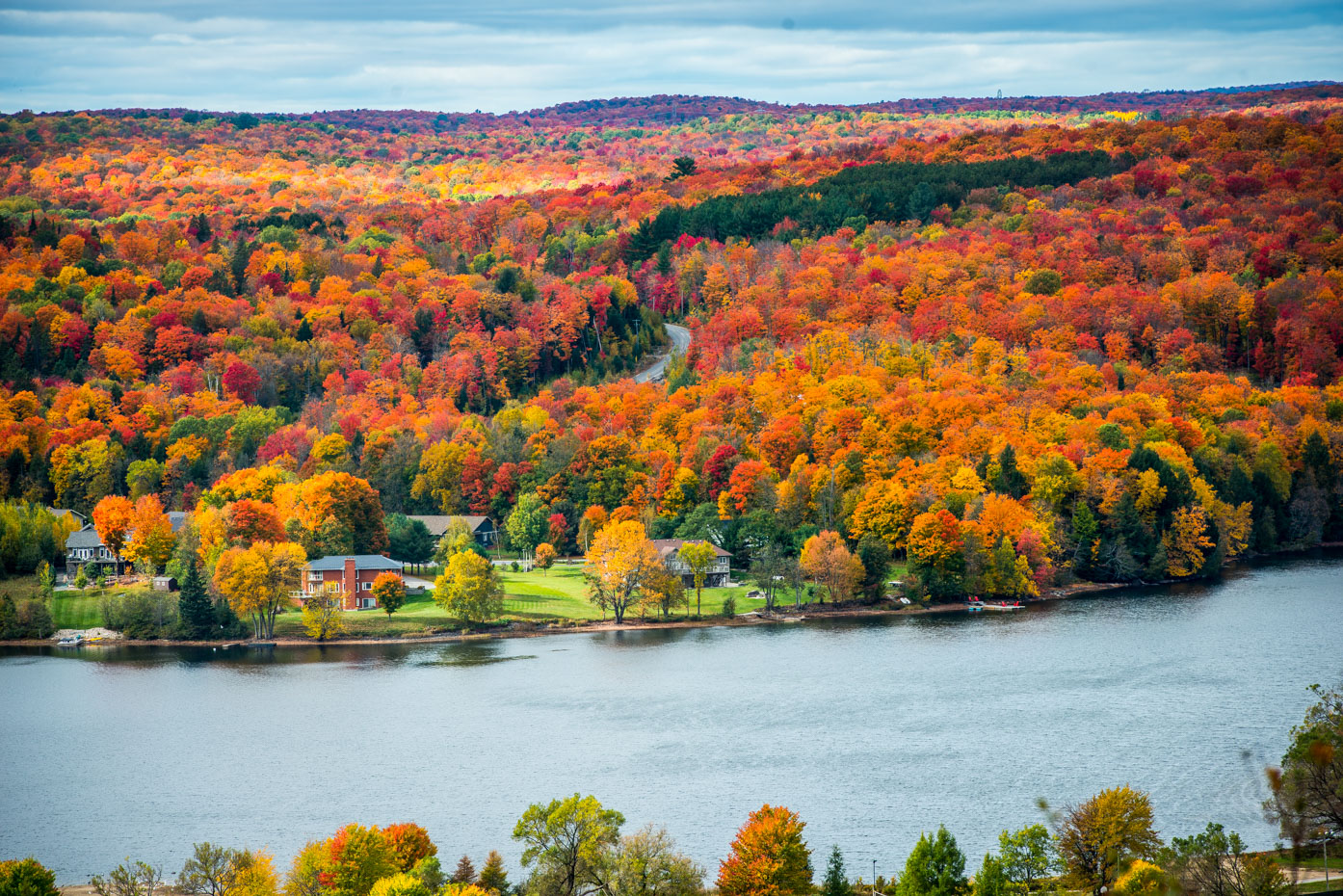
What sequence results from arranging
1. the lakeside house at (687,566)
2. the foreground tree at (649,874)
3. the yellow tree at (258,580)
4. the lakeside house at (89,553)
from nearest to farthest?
1. the foreground tree at (649,874)
2. the yellow tree at (258,580)
3. the lakeside house at (687,566)
4. the lakeside house at (89,553)

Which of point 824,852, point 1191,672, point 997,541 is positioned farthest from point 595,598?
point 824,852

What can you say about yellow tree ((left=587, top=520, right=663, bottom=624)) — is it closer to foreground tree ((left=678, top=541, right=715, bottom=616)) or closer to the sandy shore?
the sandy shore

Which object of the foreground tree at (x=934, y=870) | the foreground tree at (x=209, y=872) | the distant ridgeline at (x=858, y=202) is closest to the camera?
the foreground tree at (x=934, y=870)

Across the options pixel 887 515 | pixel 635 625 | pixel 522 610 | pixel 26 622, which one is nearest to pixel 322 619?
pixel 522 610

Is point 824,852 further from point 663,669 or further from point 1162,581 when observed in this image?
point 1162,581

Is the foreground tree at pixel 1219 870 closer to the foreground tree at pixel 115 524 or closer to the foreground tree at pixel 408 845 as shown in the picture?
the foreground tree at pixel 408 845

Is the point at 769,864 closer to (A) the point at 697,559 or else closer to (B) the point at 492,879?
(B) the point at 492,879

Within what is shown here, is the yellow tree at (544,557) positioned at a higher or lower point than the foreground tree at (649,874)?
higher

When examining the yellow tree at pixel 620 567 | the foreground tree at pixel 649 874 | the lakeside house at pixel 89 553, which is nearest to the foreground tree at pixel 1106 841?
the foreground tree at pixel 649 874
